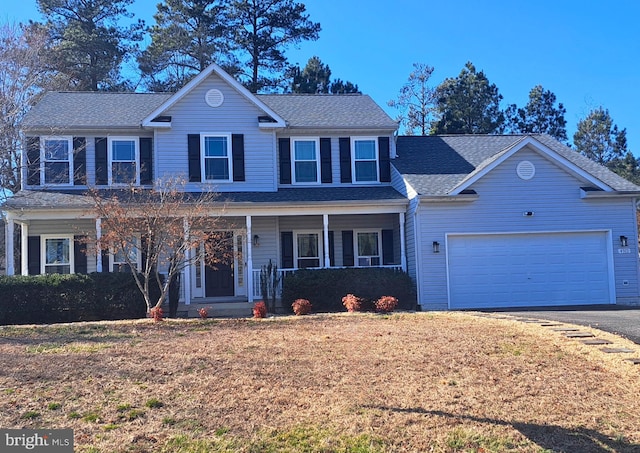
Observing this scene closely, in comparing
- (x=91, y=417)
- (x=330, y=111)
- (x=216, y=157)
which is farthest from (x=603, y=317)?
(x=216, y=157)

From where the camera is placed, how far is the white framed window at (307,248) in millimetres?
17703

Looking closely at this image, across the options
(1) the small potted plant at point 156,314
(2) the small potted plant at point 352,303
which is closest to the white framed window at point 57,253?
(1) the small potted plant at point 156,314

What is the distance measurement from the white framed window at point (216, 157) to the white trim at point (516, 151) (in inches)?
268

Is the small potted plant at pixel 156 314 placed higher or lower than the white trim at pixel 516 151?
lower

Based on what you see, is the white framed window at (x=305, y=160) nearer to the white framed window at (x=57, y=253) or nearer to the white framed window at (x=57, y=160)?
the white framed window at (x=57, y=160)

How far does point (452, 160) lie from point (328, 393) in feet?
44.2

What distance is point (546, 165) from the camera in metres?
15.9

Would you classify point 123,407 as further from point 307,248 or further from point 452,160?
point 452,160

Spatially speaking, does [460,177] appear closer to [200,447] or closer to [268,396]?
[268,396]

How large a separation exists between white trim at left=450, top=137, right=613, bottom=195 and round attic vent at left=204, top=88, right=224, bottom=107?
759 centimetres

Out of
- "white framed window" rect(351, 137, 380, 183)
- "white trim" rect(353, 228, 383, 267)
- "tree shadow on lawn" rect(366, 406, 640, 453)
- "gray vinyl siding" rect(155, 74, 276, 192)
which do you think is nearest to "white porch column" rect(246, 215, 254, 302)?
"gray vinyl siding" rect(155, 74, 276, 192)

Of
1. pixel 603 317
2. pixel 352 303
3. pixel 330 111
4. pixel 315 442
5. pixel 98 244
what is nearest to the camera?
pixel 315 442

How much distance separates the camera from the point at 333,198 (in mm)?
16344

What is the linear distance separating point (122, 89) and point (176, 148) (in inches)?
688
